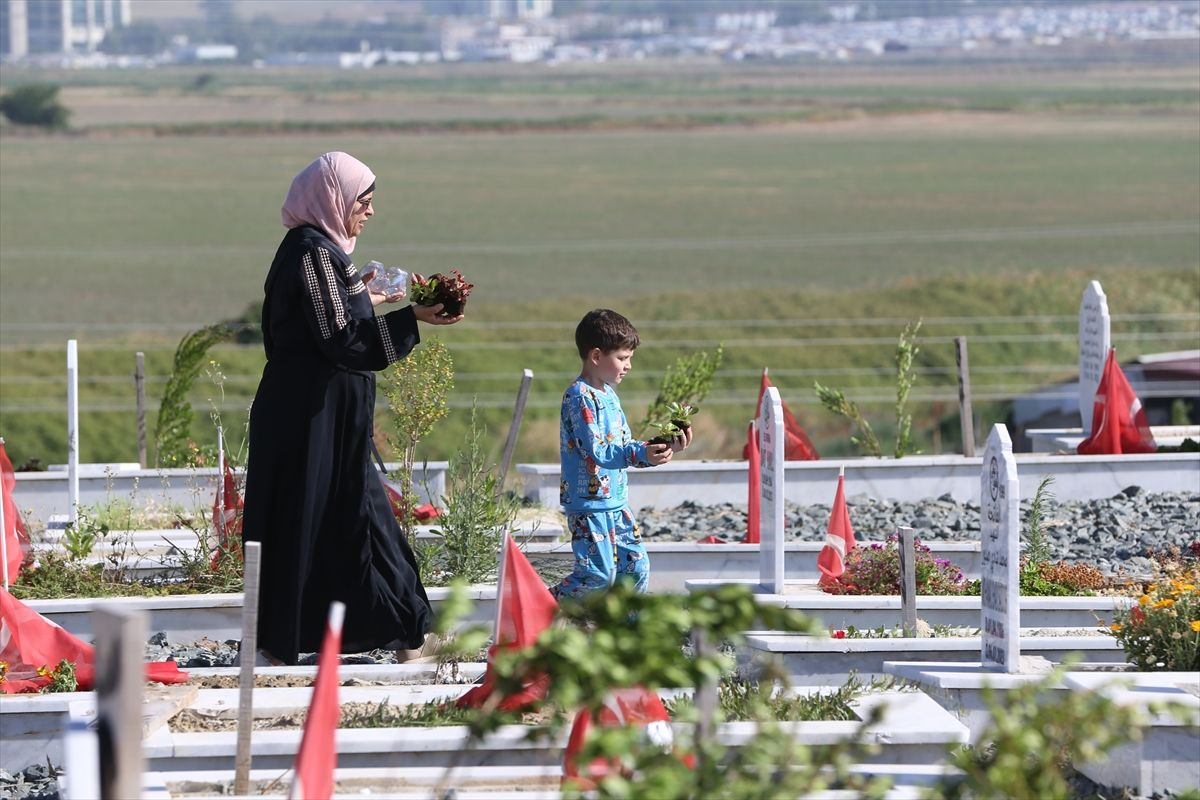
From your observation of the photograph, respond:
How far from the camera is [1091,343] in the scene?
13445 millimetres

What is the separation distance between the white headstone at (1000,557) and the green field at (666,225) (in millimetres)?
11190

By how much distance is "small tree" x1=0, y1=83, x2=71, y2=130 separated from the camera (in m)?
96.8

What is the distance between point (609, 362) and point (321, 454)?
1064mm

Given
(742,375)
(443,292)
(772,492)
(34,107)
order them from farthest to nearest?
(34,107), (742,375), (772,492), (443,292)

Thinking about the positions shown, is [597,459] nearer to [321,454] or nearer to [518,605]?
[321,454]

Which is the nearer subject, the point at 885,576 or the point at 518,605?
the point at 518,605

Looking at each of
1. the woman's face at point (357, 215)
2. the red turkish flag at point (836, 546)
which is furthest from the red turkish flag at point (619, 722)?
the red turkish flag at point (836, 546)

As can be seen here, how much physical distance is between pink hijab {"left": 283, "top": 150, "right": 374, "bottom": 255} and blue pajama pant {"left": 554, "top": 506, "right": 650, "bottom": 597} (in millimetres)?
1320

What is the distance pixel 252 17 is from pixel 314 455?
183 m

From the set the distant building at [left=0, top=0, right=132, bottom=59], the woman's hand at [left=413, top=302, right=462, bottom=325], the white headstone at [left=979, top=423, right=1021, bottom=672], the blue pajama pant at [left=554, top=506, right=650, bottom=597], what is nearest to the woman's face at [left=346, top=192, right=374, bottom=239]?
the woman's hand at [left=413, top=302, right=462, bottom=325]

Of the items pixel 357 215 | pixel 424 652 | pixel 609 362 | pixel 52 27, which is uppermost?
pixel 52 27

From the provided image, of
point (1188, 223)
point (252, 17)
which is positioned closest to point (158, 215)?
point (1188, 223)

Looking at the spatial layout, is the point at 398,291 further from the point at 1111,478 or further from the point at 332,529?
the point at 1111,478

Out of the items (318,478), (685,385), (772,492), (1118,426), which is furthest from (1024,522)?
(318,478)
